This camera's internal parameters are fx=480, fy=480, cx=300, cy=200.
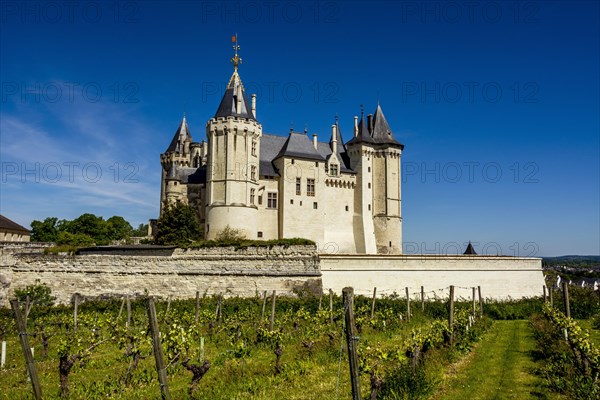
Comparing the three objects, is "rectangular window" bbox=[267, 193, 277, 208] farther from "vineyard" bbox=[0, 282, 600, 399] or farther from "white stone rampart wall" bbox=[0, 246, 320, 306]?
"vineyard" bbox=[0, 282, 600, 399]

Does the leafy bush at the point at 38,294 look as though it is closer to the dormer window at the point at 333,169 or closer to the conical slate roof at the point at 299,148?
the conical slate roof at the point at 299,148

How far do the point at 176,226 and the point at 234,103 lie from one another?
33.8 ft

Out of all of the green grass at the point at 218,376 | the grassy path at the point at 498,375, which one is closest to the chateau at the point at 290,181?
the green grass at the point at 218,376

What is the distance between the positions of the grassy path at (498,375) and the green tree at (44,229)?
56.3 m

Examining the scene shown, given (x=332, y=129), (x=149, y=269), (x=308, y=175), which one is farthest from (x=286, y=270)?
(x=332, y=129)

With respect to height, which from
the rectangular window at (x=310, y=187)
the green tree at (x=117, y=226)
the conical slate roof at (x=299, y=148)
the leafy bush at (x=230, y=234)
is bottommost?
the leafy bush at (x=230, y=234)

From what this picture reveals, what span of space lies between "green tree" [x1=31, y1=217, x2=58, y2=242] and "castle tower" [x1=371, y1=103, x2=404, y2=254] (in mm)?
40575

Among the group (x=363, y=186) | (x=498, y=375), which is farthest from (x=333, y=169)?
(x=498, y=375)

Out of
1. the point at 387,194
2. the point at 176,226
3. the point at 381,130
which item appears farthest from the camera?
the point at 381,130

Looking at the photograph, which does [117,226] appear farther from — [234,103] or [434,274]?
[434,274]

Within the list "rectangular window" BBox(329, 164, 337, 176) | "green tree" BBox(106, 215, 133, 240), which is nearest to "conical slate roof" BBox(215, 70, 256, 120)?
"rectangular window" BBox(329, 164, 337, 176)

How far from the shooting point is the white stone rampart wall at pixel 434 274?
29062 millimetres

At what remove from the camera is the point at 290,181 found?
128 feet

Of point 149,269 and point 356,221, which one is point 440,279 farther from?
point 149,269
